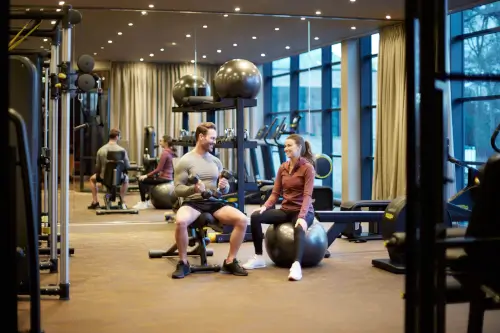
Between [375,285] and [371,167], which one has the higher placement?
[371,167]

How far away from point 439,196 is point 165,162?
6982mm

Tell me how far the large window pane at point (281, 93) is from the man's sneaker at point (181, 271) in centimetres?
411

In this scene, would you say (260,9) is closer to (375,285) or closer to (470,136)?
(470,136)

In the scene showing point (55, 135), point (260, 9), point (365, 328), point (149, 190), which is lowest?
point (365, 328)

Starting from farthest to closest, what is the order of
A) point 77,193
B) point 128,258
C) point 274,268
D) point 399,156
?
point 399,156 < point 77,193 < point 128,258 < point 274,268

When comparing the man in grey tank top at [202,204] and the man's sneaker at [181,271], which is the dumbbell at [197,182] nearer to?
the man in grey tank top at [202,204]

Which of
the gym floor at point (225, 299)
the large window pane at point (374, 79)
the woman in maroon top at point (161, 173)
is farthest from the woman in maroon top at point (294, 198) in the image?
the large window pane at point (374, 79)

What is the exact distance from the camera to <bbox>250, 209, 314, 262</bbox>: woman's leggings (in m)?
5.70

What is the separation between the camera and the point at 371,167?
32.6 ft

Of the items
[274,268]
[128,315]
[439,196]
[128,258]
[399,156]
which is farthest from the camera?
[399,156]

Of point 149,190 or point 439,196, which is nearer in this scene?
point 439,196

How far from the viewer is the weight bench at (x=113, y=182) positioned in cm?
808

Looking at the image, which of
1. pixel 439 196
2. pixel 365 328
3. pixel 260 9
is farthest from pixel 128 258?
pixel 439 196

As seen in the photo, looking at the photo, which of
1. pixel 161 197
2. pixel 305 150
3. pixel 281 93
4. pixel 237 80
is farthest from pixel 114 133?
pixel 305 150
